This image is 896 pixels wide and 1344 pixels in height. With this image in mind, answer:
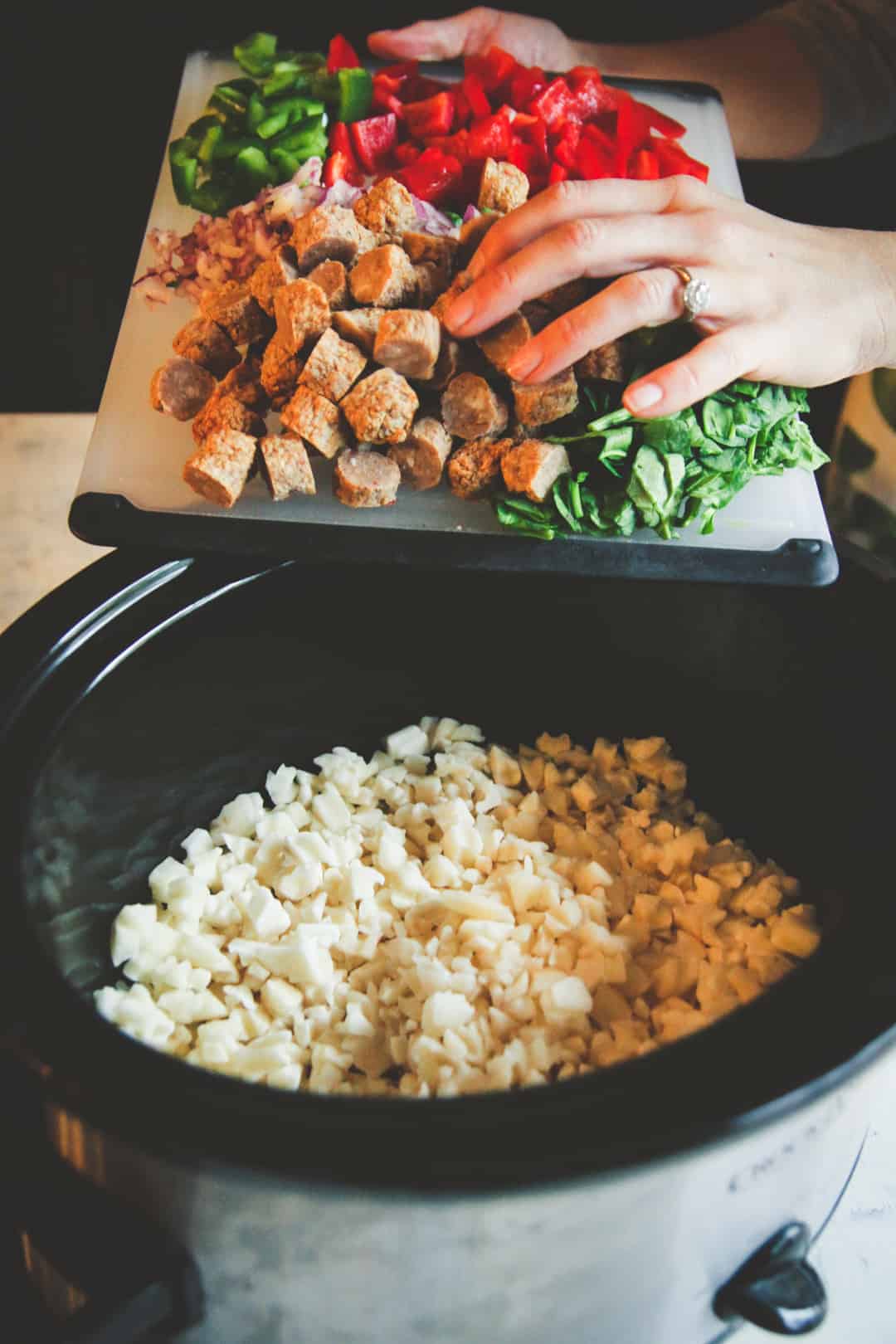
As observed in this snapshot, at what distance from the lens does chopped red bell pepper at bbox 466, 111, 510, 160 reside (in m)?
1.24

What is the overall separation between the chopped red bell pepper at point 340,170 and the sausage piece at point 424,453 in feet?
1.16

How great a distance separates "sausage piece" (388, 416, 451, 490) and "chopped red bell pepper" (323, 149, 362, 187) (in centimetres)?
35

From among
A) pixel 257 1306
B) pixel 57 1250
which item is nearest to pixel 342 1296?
pixel 257 1306

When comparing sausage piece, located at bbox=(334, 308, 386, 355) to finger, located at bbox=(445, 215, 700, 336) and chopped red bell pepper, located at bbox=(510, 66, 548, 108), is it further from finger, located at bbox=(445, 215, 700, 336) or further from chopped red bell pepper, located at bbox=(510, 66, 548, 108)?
chopped red bell pepper, located at bbox=(510, 66, 548, 108)

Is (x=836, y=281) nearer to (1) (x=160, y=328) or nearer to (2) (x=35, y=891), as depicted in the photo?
(1) (x=160, y=328)

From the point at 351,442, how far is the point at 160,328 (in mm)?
318

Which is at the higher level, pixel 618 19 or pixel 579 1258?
pixel 618 19

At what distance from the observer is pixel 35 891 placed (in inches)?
33.5

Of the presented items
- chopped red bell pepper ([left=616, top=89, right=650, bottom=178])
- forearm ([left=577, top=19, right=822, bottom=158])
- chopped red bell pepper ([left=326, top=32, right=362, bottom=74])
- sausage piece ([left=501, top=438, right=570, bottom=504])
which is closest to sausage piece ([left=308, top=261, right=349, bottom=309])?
sausage piece ([left=501, top=438, right=570, bottom=504])

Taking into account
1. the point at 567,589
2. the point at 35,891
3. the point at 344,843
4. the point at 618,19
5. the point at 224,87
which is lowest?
the point at 344,843

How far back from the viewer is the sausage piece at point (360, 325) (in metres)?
1.05

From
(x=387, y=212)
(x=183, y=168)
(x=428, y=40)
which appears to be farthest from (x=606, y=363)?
(x=428, y=40)

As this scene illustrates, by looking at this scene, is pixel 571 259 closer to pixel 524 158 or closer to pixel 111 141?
pixel 524 158

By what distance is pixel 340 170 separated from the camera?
4.17ft
